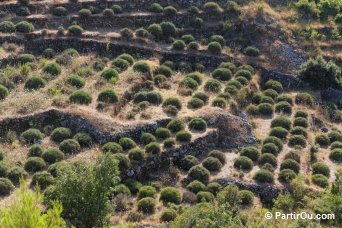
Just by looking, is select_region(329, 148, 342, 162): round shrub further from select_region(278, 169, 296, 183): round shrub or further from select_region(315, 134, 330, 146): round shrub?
select_region(278, 169, 296, 183): round shrub

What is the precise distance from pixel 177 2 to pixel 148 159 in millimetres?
25296

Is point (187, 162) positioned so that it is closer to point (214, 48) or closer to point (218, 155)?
point (218, 155)

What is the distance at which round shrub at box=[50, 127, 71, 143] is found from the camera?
132 ft

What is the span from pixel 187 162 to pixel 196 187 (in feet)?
9.26

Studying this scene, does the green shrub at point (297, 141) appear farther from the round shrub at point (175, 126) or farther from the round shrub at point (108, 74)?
the round shrub at point (108, 74)

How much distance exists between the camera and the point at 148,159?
131 feet

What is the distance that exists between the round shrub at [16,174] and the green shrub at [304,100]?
26.3 m

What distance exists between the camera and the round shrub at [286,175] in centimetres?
4012

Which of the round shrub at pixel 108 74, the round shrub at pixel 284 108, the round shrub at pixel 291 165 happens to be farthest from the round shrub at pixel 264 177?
the round shrub at pixel 108 74

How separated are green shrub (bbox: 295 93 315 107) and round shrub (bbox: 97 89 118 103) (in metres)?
17.5

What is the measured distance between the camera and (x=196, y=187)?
3847cm

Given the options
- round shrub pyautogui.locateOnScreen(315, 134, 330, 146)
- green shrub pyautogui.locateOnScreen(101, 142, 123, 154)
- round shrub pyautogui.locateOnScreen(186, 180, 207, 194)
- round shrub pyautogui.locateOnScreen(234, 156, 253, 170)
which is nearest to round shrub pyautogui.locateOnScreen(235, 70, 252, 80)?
round shrub pyautogui.locateOnScreen(315, 134, 330, 146)

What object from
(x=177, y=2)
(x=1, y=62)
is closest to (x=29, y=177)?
(x=1, y=62)

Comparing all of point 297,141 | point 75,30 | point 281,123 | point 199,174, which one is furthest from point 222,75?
point 75,30
